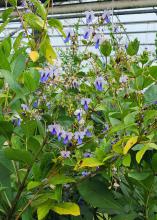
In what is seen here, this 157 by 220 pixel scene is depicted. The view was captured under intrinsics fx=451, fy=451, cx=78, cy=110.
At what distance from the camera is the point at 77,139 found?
1012 mm

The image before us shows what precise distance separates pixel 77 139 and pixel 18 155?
14cm

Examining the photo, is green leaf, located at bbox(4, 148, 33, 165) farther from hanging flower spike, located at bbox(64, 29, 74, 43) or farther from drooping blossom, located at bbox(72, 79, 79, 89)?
hanging flower spike, located at bbox(64, 29, 74, 43)

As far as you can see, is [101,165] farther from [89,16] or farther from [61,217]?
[89,16]

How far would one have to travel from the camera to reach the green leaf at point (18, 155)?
36.8 inches

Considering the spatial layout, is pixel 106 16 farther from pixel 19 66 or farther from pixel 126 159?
pixel 126 159

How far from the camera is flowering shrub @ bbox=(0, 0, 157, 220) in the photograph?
38.8 inches

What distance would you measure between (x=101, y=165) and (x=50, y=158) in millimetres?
118

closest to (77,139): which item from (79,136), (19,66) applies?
(79,136)

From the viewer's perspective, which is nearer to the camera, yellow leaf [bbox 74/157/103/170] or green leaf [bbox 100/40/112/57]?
yellow leaf [bbox 74/157/103/170]

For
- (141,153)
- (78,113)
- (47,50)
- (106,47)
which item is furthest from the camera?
(47,50)

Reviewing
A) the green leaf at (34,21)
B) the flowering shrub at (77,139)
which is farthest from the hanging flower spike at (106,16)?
the green leaf at (34,21)

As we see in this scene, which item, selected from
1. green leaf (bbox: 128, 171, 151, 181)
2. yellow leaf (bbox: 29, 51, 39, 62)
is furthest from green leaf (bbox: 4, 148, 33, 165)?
yellow leaf (bbox: 29, 51, 39, 62)

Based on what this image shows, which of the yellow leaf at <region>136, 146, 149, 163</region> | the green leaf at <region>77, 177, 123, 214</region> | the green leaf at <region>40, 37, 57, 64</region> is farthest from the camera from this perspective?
the green leaf at <region>40, 37, 57, 64</region>

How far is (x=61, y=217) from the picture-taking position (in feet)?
3.73
